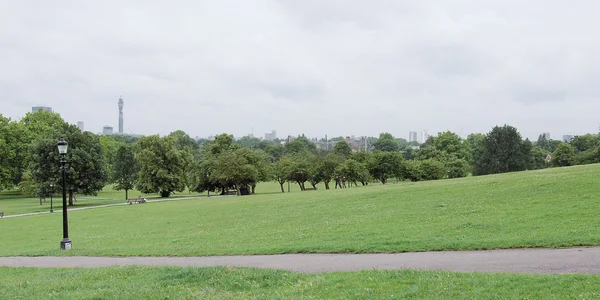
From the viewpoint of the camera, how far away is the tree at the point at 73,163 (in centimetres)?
5741

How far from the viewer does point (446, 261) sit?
415 inches

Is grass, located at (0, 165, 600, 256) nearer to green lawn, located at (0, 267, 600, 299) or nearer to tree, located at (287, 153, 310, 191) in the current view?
green lawn, located at (0, 267, 600, 299)

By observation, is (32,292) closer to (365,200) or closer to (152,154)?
(365,200)

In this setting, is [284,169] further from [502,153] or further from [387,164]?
[502,153]

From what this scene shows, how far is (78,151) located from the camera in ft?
191

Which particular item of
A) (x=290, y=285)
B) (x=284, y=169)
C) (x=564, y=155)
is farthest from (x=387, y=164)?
(x=290, y=285)

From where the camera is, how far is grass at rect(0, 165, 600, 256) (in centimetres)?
1316

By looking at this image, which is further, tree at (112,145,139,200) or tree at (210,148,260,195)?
tree at (112,145,139,200)

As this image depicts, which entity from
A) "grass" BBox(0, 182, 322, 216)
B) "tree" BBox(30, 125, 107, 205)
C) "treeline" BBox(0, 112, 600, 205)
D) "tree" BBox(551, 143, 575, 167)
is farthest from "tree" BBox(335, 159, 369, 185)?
"tree" BBox(551, 143, 575, 167)

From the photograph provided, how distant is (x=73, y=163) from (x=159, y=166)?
53.0 ft

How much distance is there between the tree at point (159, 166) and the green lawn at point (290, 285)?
6124 centimetres

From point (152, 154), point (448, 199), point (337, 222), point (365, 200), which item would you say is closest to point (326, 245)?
point (337, 222)

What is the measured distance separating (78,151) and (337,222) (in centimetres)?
5063

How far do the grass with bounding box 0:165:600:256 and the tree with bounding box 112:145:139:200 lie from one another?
2047 inches
